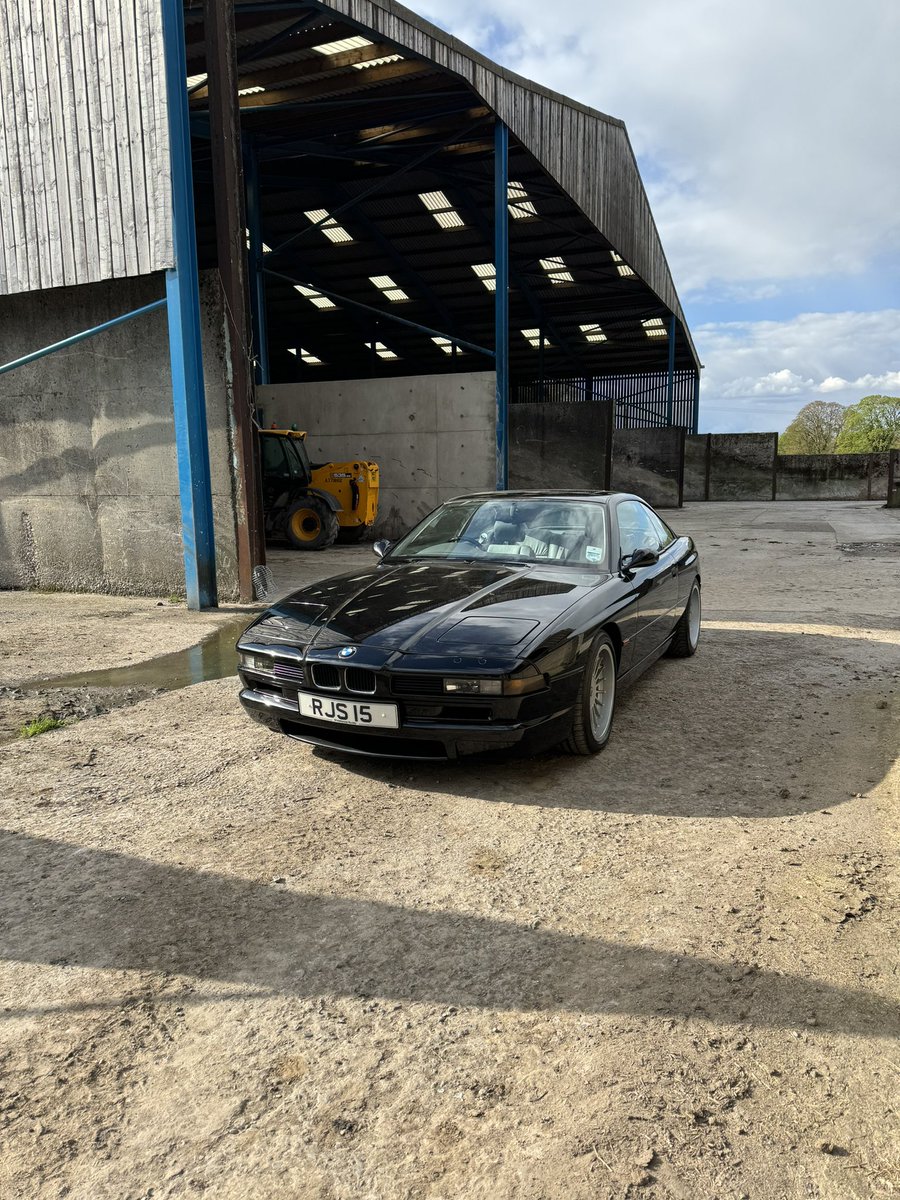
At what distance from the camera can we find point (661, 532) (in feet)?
19.3

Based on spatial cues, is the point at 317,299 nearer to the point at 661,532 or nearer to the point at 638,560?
the point at 661,532

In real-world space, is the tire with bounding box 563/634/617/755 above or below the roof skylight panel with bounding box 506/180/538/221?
below

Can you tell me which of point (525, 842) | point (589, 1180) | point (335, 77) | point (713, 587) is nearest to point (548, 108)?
point (335, 77)

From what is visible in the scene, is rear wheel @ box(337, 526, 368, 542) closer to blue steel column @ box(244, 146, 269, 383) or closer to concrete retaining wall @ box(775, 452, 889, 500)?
blue steel column @ box(244, 146, 269, 383)

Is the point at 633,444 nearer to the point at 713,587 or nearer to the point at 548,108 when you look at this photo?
the point at 548,108

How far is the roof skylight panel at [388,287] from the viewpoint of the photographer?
24.5 m

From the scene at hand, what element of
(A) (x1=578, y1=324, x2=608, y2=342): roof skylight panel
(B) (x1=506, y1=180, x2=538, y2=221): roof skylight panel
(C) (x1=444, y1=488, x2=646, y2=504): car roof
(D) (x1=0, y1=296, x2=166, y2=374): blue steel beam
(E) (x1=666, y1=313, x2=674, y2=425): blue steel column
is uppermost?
(B) (x1=506, y1=180, x2=538, y2=221): roof skylight panel

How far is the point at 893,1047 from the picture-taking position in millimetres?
1965

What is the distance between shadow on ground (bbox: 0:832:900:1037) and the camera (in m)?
2.13

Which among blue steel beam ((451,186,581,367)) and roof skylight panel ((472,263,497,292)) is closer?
blue steel beam ((451,186,581,367))

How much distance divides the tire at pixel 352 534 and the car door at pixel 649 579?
9602 mm

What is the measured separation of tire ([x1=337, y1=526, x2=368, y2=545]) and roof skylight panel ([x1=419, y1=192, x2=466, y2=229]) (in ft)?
29.8

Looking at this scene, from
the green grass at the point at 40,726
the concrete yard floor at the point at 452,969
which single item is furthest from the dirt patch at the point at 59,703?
the concrete yard floor at the point at 452,969

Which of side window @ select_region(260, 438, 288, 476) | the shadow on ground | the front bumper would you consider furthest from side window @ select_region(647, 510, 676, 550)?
side window @ select_region(260, 438, 288, 476)
